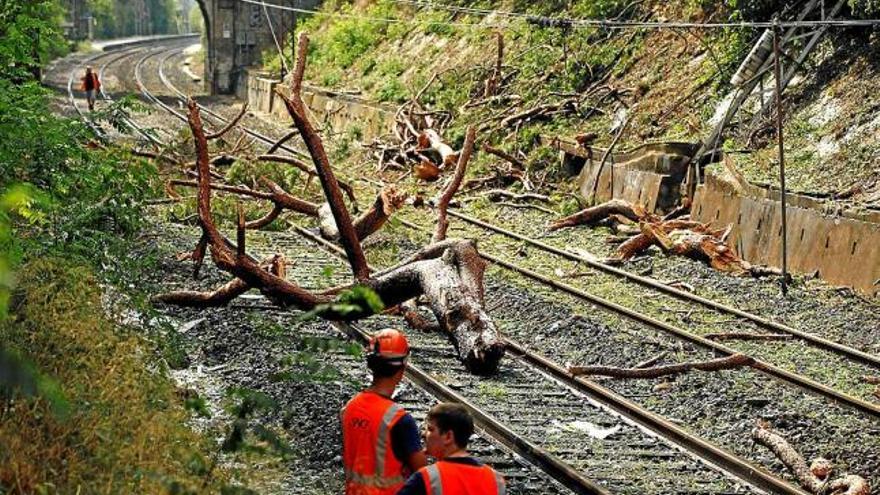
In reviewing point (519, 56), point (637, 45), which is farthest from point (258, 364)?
point (519, 56)

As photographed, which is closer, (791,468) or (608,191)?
(791,468)

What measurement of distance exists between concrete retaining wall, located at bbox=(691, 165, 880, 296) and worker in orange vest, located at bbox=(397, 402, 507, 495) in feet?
43.7

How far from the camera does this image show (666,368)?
13.7m

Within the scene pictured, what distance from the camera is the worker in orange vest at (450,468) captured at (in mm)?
5617

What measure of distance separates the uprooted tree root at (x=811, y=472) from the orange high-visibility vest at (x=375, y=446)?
5198mm

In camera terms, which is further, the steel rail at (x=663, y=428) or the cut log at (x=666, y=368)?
the cut log at (x=666, y=368)

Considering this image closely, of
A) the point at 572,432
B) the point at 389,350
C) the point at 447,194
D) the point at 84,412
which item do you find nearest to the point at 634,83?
the point at 447,194

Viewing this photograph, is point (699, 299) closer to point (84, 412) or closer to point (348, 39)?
point (84, 412)

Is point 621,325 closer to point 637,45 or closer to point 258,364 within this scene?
point 258,364

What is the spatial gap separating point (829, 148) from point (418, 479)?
57.4ft

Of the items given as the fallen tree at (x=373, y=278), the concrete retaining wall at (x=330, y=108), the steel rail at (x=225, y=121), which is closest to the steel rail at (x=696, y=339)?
the fallen tree at (x=373, y=278)

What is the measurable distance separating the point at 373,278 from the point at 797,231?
739cm

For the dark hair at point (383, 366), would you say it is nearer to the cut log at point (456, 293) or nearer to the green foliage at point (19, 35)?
the cut log at point (456, 293)

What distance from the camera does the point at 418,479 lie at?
222 inches
